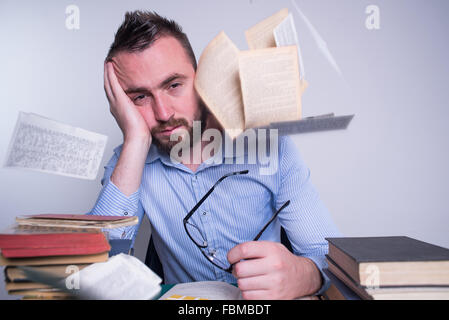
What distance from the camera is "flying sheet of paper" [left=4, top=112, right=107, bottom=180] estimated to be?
1.83 ft

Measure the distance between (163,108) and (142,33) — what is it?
285 mm

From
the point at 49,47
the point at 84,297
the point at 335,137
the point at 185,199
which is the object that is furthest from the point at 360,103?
the point at 49,47

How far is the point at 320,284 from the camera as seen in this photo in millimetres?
665

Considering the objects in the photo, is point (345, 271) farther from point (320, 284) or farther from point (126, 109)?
point (126, 109)

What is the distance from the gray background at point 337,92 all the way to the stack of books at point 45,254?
1160mm

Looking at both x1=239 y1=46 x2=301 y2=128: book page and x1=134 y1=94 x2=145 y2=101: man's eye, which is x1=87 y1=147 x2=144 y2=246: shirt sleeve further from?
x1=239 y1=46 x2=301 y2=128: book page

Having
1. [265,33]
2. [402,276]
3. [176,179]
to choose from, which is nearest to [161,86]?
[176,179]

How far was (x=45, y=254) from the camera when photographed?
513 millimetres

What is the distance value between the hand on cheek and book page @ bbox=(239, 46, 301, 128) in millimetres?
257

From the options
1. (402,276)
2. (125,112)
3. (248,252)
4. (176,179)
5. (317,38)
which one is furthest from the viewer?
(317,38)

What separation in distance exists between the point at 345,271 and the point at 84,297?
0.47 meters

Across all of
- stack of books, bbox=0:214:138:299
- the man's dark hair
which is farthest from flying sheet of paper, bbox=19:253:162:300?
the man's dark hair

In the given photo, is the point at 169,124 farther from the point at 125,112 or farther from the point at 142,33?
the point at 142,33

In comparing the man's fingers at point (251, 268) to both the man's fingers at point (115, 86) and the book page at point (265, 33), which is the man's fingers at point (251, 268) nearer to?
the book page at point (265, 33)
